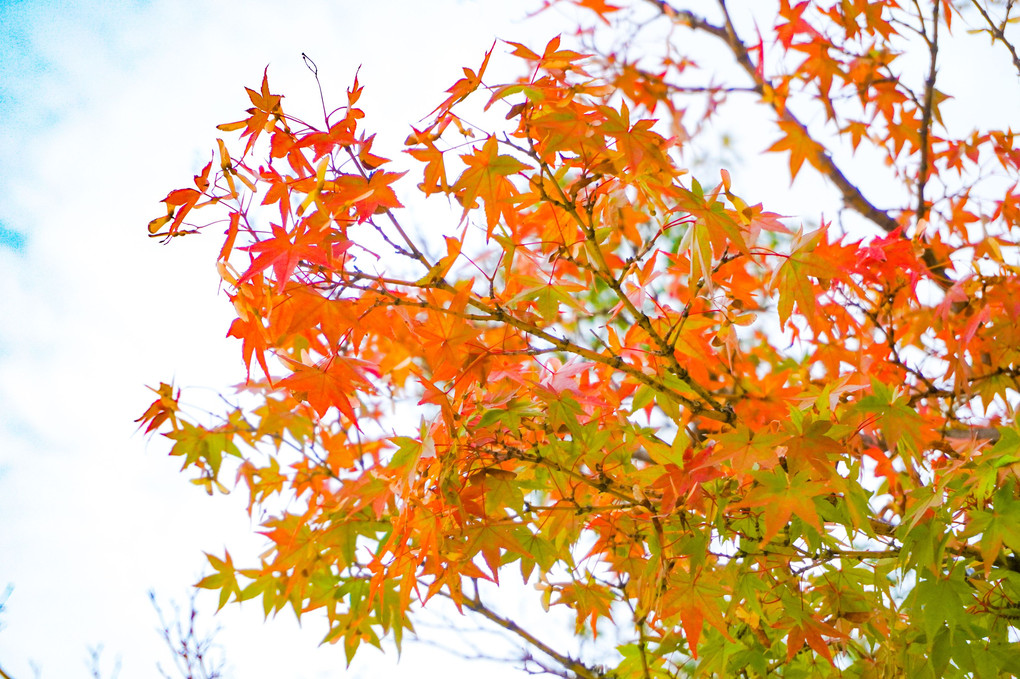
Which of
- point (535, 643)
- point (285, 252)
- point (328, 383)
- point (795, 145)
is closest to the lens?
point (285, 252)

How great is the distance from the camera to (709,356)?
50.4 inches

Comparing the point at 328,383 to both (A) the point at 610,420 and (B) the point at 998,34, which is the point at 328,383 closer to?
(A) the point at 610,420

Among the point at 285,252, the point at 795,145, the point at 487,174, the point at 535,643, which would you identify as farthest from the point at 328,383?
the point at 795,145

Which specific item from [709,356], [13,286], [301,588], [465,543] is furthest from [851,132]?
[13,286]

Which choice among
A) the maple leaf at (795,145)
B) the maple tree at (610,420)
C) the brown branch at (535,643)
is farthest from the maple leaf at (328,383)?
the maple leaf at (795,145)

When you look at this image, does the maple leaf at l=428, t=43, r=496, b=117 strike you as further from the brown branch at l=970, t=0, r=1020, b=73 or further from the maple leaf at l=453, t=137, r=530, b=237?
the brown branch at l=970, t=0, r=1020, b=73

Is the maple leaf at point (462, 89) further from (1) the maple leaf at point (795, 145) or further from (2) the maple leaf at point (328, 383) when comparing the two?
(1) the maple leaf at point (795, 145)

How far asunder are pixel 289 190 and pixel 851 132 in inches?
63.9

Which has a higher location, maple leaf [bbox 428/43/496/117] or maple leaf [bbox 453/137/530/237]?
maple leaf [bbox 428/43/496/117]

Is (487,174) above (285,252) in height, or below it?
above

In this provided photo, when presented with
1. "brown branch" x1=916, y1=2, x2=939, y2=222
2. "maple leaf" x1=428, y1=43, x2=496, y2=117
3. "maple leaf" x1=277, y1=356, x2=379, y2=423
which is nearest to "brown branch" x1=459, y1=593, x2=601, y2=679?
"maple leaf" x1=277, y1=356, x2=379, y2=423

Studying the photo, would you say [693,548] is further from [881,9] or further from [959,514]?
[881,9]

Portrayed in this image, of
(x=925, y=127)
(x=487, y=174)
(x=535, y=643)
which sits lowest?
(x=535, y=643)

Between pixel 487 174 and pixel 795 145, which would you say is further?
pixel 795 145
